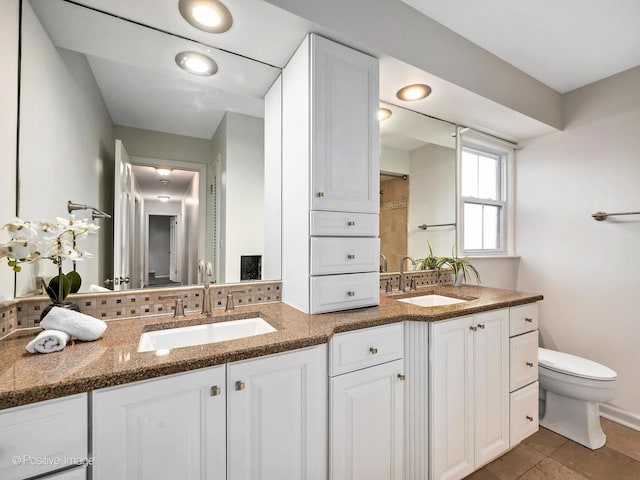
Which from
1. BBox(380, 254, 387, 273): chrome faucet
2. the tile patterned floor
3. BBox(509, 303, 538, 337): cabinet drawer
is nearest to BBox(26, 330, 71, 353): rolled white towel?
BBox(380, 254, 387, 273): chrome faucet

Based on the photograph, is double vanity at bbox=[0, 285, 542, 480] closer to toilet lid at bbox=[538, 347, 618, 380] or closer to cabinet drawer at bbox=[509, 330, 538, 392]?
cabinet drawer at bbox=[509, 330, 538, 392]

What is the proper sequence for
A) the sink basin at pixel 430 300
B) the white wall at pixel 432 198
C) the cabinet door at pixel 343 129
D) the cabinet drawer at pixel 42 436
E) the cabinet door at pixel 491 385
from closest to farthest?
the cabinet drawer at pixel 42 436, the cabinet door at pixel 343 129, the cabinet door at pixel 491 385, the sink basin at pixel 430 300, the white wall at pixel 432 198

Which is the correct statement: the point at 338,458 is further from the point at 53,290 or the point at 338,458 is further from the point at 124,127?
the point at 124,127

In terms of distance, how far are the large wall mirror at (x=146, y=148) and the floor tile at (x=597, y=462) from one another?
2.01m

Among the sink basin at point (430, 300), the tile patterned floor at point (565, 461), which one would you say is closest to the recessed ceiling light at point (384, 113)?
the sink basin at point (430, 300)

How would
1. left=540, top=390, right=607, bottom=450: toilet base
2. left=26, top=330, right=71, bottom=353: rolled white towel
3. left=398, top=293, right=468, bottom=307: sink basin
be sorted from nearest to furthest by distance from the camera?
left=26, top=330, right=71, bottom=353: rolled white towel < left=540, top=390, right=607, bottom=450: toilet base < left=398, top=293, right=468, bottom=307: sink basin

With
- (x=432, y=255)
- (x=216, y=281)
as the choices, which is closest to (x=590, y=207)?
(x=432, y=255)

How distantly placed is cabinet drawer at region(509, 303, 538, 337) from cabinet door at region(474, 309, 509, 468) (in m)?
0.06

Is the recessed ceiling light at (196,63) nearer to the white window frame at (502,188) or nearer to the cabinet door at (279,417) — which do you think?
the cabinet door at (279,417)

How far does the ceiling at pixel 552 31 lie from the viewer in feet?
5.04

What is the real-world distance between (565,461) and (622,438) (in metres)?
0.57

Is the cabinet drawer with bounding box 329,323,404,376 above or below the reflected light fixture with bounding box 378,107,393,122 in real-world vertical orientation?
below

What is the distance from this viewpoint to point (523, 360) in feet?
5.66

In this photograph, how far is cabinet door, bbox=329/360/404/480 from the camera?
112 cm
